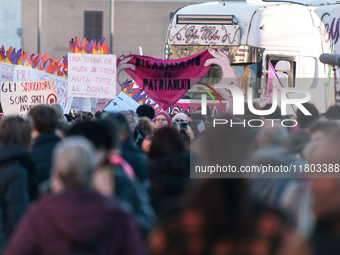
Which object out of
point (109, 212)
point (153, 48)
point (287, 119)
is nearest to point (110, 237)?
point (109, 212)

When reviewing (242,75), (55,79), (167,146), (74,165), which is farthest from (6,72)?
(74,165)

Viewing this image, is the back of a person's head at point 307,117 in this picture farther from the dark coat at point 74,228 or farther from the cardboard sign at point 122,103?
the cardboard sign at point 122,103

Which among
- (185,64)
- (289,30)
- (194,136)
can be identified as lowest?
(194,136)

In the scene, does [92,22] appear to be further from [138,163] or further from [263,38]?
[138,163]

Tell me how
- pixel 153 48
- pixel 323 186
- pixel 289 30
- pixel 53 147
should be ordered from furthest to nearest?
pixel 153 48 < pixel 289 30 < pixel 53 147 < pixel 323 186

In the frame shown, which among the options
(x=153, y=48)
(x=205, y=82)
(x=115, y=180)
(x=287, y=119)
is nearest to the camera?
(x=115, y=180)

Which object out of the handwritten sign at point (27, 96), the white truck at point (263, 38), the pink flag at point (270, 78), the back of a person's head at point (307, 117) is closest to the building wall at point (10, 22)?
the white truck at point (263, 38)

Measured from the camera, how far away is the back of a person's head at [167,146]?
3750 mm

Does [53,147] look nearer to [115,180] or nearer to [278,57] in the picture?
[115,180]

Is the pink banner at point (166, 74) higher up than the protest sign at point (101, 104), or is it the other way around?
the pink banner at point (166, 74)

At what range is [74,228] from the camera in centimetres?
249

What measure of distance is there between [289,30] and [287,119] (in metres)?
5.56

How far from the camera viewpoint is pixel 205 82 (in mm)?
10797

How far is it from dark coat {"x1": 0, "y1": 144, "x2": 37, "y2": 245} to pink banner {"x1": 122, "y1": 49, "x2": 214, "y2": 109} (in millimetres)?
5781
